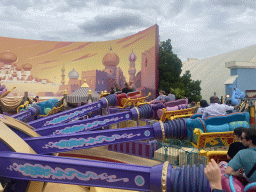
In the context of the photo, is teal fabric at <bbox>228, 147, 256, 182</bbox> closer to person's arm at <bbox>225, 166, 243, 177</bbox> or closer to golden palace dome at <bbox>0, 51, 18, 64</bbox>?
person's arm at <bbox>225, 166, 243, 177</bbox>

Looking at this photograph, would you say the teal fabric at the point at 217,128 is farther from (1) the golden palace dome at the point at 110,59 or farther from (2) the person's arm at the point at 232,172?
(1) the golden palace dome at the point at 110,59

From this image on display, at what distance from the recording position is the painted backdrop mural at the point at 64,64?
24798 mm

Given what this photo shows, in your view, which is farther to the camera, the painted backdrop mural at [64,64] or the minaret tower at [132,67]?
the painted backdrop mural at [64,64]

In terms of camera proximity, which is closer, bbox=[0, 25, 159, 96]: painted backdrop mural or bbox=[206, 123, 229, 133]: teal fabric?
bbox=[206, 123, 229, 133]: teal fabric

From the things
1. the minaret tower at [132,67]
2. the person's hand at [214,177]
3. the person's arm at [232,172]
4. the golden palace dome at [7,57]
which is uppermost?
the golden palace dome at [7,57]

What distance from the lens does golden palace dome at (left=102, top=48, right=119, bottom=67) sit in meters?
25.4

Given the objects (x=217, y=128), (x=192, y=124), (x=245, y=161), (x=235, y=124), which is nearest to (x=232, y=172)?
(x=245, y=161)

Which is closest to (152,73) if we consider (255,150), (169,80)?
(169,80)

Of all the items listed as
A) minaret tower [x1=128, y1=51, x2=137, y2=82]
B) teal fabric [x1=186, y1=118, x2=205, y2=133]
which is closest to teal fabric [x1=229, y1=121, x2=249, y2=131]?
teal fabric [x1=186, y1=118, x2=205, y2=133]

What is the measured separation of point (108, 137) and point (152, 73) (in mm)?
17566

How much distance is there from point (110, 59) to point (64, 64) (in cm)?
709

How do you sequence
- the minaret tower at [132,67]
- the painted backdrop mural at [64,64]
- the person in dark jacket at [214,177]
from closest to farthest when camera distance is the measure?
1. the person in dark jacket at [214,177]
2. the minaret tower at [132,67]
3. the painted backdrop mural at [64,64]

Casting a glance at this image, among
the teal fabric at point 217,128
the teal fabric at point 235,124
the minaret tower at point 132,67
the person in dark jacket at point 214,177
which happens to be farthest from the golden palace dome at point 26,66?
the person in dark jacket at point 214,177

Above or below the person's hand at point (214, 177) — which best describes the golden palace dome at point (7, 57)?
above
